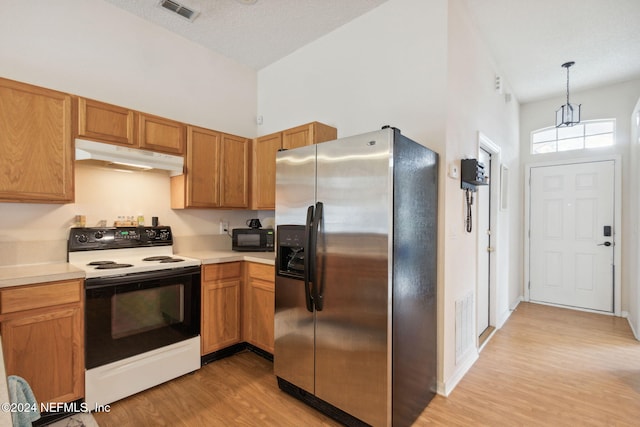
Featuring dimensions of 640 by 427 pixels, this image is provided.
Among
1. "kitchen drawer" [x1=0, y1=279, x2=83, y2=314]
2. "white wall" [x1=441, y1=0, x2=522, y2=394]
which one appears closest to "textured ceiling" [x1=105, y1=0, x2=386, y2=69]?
"white wall" [x1=441, y1=0, x2=522, y2=394]

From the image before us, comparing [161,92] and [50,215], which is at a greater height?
[161,92]

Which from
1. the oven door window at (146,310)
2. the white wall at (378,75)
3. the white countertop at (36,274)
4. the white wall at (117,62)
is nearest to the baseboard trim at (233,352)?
the oven door window at (146,310)

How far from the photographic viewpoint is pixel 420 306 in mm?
2068

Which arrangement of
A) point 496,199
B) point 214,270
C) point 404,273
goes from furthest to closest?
point 496,199 → point 214,270 → point 404,273

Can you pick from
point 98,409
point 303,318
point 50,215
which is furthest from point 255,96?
point 98,409

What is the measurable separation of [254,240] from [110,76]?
2.01m

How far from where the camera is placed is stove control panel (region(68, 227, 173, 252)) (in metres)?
2.48

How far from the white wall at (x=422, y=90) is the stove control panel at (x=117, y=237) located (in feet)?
6.16

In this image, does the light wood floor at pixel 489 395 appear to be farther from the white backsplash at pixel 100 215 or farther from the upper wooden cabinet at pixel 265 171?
the upper wooden cabinet at pixel 265 171

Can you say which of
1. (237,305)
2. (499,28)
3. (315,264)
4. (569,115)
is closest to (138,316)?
(237,305)

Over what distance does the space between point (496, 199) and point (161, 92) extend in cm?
391

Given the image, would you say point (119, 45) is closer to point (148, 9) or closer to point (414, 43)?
point (148, 9)

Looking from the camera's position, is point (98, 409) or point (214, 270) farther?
point (214, 270)

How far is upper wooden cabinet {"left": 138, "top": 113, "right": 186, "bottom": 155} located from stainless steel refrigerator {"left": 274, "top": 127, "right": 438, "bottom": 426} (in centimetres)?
128
